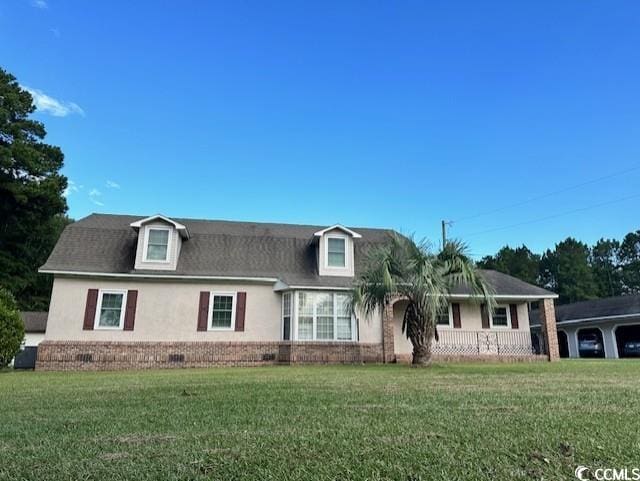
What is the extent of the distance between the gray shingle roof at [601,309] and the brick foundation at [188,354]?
61.5ft

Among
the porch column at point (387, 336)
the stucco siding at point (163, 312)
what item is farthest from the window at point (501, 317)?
the stucco siding at point (163, 312)

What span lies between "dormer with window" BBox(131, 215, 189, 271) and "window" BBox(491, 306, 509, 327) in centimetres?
1391

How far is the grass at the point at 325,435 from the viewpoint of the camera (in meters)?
2.57

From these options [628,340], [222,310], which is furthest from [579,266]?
[222,310]

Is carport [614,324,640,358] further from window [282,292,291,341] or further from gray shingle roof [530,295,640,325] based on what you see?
window [282,292,291,341]

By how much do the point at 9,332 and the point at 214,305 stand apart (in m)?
6.65

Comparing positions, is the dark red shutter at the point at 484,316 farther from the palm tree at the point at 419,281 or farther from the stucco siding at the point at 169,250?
the stucco siding at the point at 169,250

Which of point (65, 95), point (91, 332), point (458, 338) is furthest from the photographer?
point (458, 338)

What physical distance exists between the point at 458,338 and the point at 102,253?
1491 centimetres

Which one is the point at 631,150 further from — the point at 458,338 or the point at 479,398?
the point at 479,398

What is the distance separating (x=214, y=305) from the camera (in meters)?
16.0

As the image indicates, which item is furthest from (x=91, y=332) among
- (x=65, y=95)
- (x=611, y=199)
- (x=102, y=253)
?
(x=611, y=199)

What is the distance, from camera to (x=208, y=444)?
320 centimetres

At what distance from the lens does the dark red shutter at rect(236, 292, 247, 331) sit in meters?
15.9
